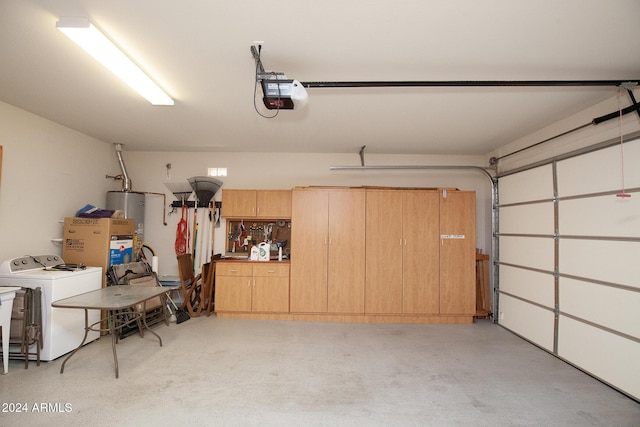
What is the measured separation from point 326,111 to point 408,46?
1.33 m

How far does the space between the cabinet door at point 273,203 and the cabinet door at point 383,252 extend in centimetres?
138

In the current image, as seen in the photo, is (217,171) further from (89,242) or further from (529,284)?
(529,284)

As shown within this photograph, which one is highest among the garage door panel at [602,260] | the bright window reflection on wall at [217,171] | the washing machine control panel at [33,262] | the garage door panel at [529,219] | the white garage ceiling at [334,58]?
the white garage ceiling at [334,58]

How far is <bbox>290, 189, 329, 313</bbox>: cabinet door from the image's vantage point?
4.50 meters

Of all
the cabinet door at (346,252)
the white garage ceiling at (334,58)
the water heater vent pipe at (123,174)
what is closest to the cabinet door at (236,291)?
the cabinet door at (346,252)

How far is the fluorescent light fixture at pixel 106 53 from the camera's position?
187cm

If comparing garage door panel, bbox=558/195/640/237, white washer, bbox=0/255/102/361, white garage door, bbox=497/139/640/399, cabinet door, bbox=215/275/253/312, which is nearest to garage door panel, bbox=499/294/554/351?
white garage door, bbox=497/139/640/399

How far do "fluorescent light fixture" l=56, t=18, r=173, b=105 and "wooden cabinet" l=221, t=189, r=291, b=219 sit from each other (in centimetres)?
210

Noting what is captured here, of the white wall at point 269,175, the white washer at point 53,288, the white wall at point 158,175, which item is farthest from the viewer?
the white wall at point 269,175

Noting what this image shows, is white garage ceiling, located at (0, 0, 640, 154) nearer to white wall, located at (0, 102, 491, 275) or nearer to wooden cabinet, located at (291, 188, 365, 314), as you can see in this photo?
white wall, located at (0, 102, 491, 275)

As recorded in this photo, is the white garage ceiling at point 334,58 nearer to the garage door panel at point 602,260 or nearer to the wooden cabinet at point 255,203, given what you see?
the wooden cabinet at point 255,203

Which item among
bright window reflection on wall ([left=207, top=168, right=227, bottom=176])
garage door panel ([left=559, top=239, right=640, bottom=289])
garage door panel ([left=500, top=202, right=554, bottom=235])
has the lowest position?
garage door panel ([left=559, top=239, right=640, bottom=289])

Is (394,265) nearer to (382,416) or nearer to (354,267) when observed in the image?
(354,267)

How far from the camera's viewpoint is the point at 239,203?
Answer: 474cm
